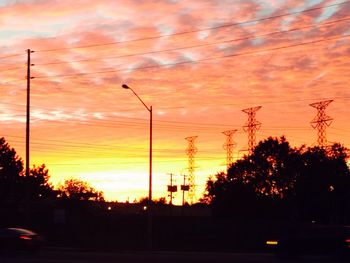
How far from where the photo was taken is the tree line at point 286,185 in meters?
97.6

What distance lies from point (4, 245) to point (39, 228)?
2804 centimetres

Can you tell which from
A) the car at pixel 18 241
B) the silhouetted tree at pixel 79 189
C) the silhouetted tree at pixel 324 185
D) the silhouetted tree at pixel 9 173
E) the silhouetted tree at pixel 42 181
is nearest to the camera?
the car at pixel 18 241

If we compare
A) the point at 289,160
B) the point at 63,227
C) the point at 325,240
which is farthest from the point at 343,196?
the point at 325,240

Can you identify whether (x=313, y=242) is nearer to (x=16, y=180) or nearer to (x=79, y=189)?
(x=16, y=180)

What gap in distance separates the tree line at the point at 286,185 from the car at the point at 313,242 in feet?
187

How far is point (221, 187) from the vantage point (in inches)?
4518

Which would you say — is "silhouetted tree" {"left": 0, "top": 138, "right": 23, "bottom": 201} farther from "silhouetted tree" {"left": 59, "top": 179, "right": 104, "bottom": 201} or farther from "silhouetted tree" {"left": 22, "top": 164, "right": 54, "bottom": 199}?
"silhouetted tree" {"left": 59, "top": 179, "right": 104, "bottom": 201}

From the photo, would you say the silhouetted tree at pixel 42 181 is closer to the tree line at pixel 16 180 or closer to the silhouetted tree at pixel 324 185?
the tree line at pixel 16 180

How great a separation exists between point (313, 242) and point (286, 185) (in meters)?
73.0

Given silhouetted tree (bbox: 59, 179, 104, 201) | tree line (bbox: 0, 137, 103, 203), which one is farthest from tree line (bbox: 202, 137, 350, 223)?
silhouetted tree (bbox: 59, 179, 104, 201)

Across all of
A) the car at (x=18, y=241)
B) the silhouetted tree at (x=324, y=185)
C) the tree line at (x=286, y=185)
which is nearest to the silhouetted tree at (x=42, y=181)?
the tree line at (x=286, y=185)

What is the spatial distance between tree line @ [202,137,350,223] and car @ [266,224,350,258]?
57.1 m

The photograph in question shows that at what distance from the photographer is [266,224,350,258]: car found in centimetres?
3347

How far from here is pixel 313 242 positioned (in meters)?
34.4
